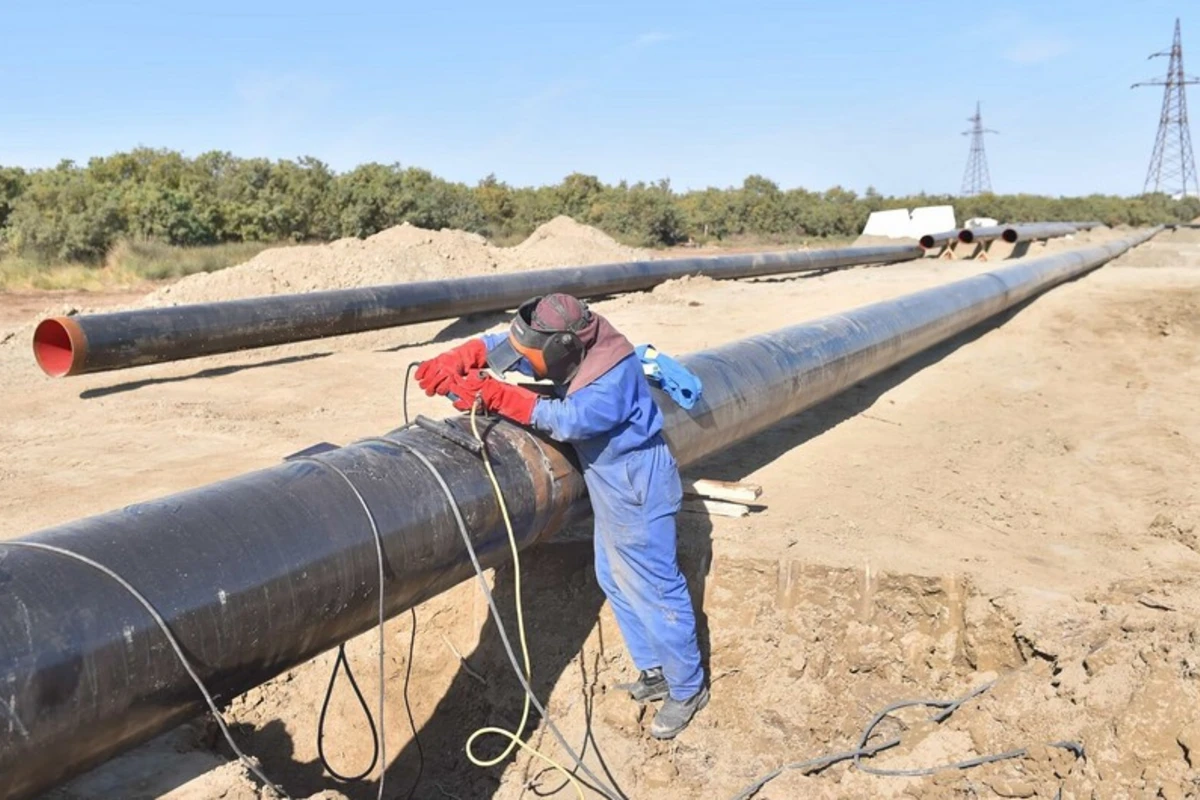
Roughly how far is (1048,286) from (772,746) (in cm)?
1370

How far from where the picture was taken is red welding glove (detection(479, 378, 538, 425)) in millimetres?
3910

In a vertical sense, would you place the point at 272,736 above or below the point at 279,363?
below

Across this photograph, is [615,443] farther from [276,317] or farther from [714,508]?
[276,317]

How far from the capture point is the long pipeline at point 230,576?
7.93ft

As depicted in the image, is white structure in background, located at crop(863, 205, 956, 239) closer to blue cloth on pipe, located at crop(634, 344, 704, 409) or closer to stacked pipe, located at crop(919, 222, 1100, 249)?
stacked pipe, located at crop(919, 222, 1100, 249)

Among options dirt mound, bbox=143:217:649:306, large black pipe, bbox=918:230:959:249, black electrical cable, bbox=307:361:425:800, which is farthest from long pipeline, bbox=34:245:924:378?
large black pipe, bbox=918:230:959:249

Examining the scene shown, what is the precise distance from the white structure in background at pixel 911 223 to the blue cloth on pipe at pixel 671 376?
29.3 meters

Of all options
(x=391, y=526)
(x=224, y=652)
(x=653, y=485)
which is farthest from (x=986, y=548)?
(x=224, y=652)

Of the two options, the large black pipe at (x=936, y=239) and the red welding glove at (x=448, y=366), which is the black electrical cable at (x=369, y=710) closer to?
the red welding glove at (x=448, y=366)

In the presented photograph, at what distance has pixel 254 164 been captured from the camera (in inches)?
1331

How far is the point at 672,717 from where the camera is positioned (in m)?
4.66

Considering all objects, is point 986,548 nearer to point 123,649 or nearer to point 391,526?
point 391,526

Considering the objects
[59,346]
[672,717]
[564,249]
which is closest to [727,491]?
[672,717]

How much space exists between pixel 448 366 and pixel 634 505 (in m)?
1.07
